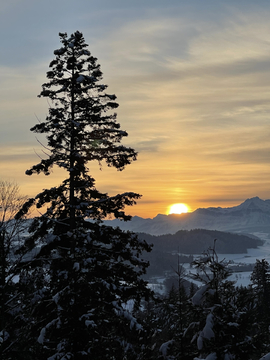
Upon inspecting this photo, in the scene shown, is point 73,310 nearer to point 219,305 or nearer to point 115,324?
point 115,324

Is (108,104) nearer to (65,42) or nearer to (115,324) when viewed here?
(65,42)

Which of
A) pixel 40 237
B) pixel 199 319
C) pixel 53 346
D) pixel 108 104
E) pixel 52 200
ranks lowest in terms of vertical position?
pixel 53 346

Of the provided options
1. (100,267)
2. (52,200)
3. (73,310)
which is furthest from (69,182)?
(73,310)

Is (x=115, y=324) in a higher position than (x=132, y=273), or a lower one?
lower

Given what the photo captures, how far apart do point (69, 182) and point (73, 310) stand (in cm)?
553

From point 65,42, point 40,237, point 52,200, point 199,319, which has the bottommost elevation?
point 199,319

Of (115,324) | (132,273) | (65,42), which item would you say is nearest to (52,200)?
(132,273)

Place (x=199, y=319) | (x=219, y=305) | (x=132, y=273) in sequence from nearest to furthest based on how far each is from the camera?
(x=219, y=305)
(x=199, y=319)
(x=132, y=273)

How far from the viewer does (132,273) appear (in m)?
15.5

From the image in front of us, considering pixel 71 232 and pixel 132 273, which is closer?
pixel 71 232

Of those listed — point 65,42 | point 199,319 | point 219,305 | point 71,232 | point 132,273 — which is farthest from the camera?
point 65,42

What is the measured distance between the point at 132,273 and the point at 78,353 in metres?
3.68

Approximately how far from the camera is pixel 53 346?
1504 centimetres

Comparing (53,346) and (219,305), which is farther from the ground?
(219,305)
